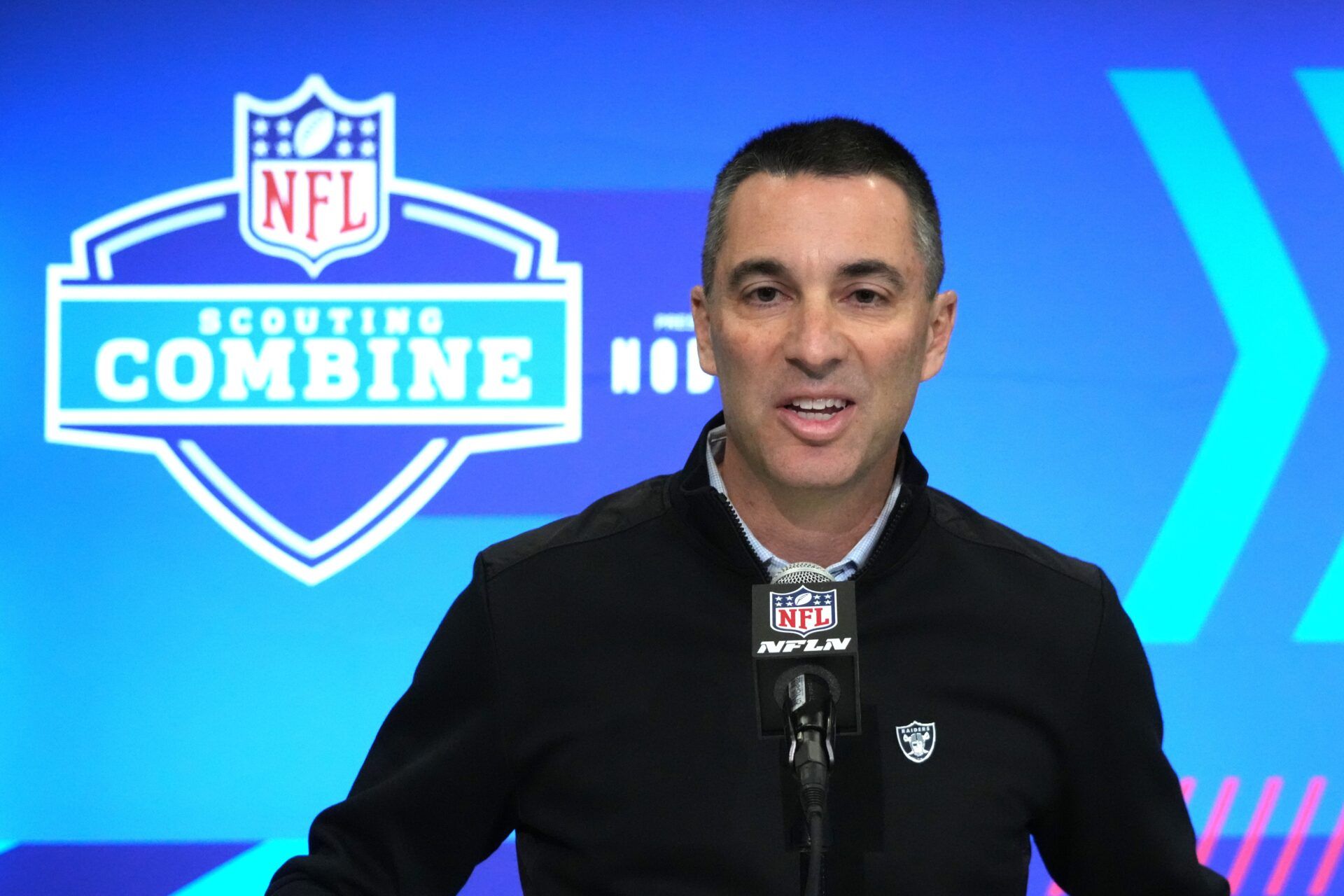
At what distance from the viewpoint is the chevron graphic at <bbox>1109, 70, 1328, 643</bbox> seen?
2.56 m

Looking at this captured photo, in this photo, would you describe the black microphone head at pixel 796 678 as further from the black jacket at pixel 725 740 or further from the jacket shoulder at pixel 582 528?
the jacket shoulder at pixel 582 528

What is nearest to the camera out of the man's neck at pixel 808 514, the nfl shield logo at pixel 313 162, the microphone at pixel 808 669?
the microphone at pixel 808 669

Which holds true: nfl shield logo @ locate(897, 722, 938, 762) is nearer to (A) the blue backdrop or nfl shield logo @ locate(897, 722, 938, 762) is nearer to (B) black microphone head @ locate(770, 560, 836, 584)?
(B) black microphone head @ locate(770, 560, 836, 584)

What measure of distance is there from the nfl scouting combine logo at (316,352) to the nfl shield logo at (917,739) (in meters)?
1.39

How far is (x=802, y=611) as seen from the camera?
1.11 meters

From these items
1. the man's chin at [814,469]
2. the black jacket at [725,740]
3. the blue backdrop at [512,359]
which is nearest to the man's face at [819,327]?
the man's chin at [814,469]

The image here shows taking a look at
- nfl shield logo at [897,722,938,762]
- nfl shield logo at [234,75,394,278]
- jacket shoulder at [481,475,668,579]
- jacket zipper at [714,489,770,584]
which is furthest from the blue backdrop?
nfl shield logo at [897,722,938,762]

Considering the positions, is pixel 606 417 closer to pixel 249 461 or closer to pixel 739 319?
pixel 249 461

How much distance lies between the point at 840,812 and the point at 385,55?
1934 millimetres

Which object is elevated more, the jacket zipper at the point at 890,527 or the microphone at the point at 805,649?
the jacket zipper at the point at 890,527

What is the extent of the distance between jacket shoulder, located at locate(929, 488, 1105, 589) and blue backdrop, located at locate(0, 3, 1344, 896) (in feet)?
3.69

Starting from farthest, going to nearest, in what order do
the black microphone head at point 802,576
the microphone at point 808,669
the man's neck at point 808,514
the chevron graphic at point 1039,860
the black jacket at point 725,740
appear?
the chevron graphic at point 1039,860 → the man's neck at point 808,514 → the black jacket at point 725,740 → the black microphone head at point 802,576 → the microphone at point 808,669

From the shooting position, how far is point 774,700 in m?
1.07

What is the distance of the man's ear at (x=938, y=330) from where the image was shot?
1.44 meters
